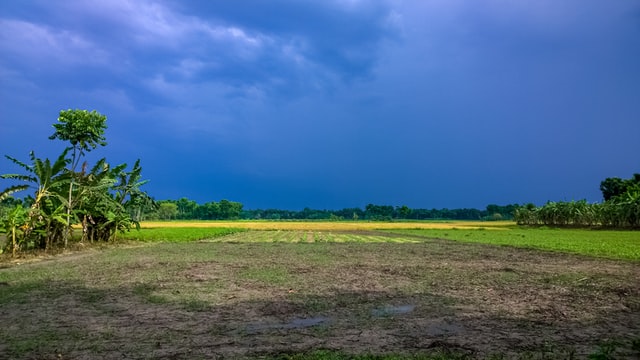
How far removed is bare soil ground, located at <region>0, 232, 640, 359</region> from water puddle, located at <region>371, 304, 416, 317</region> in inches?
1.4

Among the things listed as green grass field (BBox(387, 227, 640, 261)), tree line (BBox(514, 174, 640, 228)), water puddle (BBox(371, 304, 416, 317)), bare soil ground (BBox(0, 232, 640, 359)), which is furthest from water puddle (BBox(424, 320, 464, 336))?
tree line (BBox(514, 174, 640, 228))

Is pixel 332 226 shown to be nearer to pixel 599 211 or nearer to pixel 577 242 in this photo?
pixel 599 211

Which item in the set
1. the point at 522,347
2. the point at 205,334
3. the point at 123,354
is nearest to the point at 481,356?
the point at 522,347

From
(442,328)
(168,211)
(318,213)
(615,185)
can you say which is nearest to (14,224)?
(442,328)

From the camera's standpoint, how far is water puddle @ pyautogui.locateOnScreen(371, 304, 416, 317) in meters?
8.00

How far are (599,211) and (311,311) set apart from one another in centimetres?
6948

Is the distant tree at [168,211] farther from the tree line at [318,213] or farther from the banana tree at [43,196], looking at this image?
the banana tree at [43,196]

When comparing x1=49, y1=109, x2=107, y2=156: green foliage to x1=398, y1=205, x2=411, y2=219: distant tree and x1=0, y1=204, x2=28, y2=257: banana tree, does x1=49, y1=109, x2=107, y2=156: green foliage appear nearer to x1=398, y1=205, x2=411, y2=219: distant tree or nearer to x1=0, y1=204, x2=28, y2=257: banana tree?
x1=0, y1=204, x2=28, y2=257: banana tree

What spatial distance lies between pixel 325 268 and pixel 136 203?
17.2 meters

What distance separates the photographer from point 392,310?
27.4 ft

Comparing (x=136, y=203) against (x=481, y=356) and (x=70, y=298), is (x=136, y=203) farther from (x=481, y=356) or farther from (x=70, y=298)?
(x=481, y=356)

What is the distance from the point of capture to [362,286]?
11031mm

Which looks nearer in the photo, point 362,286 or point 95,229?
point 362,286

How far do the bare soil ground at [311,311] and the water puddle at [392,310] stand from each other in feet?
0.12
